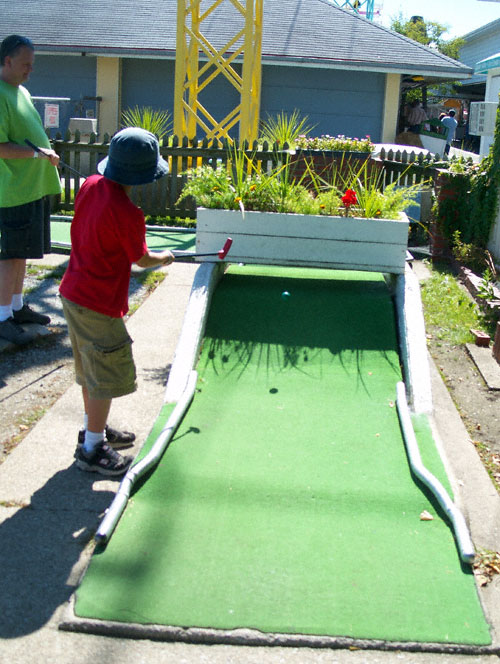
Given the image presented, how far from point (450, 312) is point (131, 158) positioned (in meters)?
4.79

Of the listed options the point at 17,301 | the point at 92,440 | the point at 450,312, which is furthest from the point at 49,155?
the point at 450,312

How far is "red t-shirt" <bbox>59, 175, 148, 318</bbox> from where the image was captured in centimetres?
367

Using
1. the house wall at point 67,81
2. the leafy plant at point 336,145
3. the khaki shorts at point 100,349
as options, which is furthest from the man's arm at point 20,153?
the house wall at point 67,81

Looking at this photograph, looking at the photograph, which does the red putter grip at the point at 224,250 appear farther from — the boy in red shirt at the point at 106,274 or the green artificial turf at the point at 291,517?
the green artificial turf at the point at 291,517

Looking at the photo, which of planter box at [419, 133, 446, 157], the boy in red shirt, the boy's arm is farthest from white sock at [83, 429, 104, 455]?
planter box at [419, 133, 446, 157]

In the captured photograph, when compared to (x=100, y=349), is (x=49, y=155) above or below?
above

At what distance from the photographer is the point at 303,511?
Answer: 368cm

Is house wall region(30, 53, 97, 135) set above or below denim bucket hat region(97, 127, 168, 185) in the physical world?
above

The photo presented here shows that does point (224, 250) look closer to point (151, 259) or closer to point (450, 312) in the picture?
point (151, 259)

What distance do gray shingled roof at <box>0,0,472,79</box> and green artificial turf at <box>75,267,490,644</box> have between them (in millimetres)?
15668

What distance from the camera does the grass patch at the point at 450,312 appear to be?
6.98 meters

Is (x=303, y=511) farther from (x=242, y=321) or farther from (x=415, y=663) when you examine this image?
(x=242, y=321)

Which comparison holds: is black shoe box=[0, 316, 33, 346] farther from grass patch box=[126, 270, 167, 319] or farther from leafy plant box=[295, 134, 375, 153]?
leafy plant box=[295, 134, 375, 153]

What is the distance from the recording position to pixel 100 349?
3.93 m
